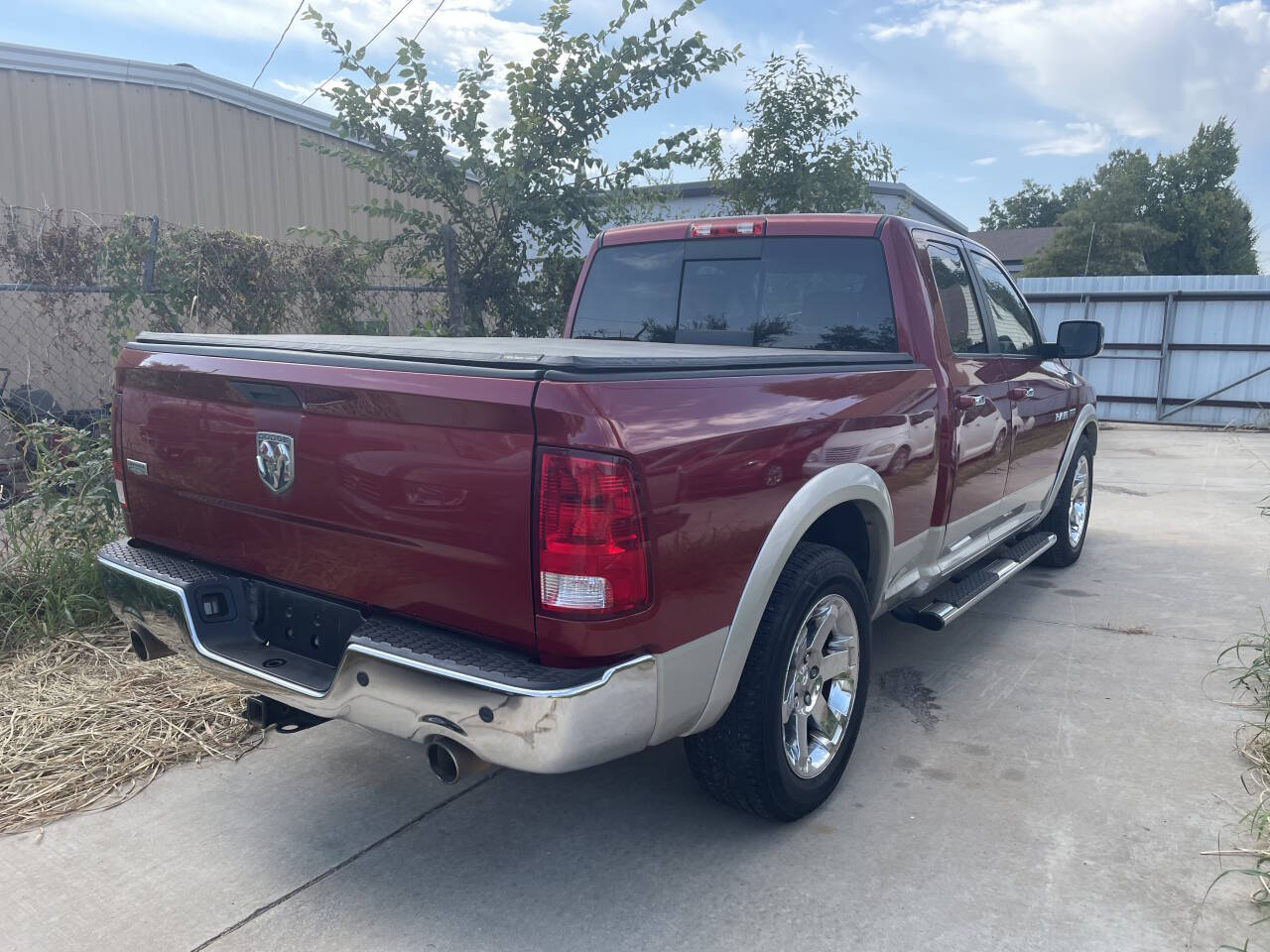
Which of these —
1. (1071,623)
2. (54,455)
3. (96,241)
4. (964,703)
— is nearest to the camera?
(964,703)

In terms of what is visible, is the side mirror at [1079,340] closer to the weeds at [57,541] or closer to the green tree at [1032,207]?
the weeds at [57,541]

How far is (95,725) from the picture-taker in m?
3.61

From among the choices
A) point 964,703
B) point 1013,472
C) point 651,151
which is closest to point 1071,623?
point 1013,472

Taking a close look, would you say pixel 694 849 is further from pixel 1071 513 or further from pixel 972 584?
pixel 1071 513

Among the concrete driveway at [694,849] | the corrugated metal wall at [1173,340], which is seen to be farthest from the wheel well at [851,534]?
the corrugated metal wall at [1173,340]

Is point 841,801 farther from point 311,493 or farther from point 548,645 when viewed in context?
point 311,493

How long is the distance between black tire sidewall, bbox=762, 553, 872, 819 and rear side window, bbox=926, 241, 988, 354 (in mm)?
1471

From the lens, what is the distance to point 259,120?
10500 mm

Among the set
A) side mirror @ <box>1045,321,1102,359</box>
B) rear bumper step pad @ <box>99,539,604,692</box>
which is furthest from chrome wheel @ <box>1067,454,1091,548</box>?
rear bumper step pad @ <box>99,539,604,692</box>

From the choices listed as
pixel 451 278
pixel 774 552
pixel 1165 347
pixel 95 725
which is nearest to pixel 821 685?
pixel 774 552

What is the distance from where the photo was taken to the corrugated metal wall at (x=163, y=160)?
28.6 feet

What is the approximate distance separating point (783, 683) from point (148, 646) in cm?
197

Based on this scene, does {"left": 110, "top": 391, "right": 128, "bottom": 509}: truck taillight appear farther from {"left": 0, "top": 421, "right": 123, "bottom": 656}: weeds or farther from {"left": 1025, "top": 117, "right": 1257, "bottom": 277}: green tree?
{"left": 1025, "top": 117, "right": 1257, "bottom": 277}: green tree

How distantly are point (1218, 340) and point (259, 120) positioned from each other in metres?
14.4
